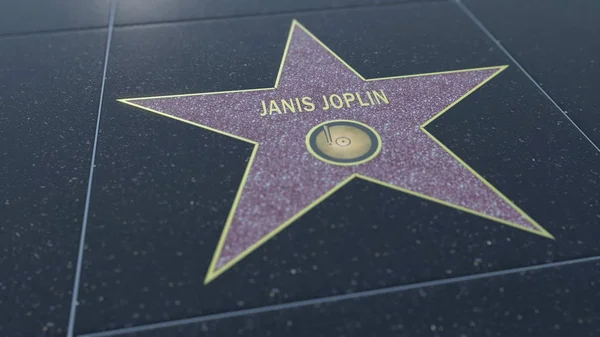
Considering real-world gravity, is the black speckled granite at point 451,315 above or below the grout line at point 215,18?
below

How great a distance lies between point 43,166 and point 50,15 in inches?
45.9

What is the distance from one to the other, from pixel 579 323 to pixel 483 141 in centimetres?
71

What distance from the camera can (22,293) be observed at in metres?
1.46

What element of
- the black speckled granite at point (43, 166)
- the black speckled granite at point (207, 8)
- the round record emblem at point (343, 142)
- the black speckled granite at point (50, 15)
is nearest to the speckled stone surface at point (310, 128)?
the round record emblem at point (343, 142)

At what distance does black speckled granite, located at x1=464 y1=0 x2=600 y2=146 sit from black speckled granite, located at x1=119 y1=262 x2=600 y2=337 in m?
0.74

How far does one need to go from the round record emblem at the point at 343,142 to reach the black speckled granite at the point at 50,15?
1301 millimetres

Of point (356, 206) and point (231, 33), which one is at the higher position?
point (231, 33)

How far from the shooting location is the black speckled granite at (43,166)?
1455 millimetres

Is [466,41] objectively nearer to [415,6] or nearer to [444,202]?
[415,6]

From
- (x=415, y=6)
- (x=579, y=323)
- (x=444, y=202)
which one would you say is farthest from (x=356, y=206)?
(x=415, y=6)

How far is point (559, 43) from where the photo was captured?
2.48 m

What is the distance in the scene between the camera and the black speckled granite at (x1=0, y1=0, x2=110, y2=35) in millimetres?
2605

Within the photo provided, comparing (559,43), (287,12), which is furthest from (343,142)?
(559,43)

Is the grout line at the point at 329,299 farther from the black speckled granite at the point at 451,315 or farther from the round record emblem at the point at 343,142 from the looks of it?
the round record emblem at the point at 343,142
